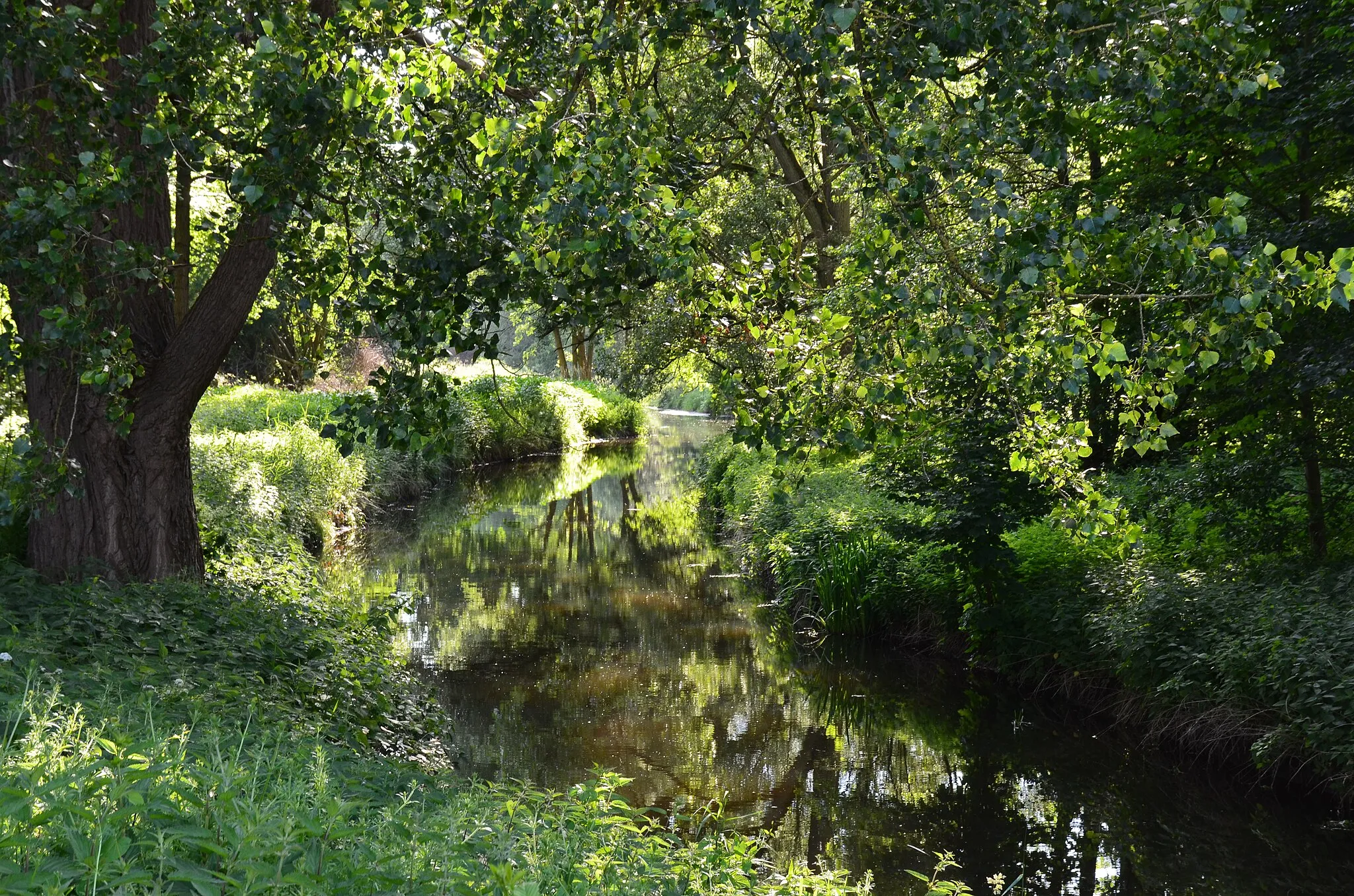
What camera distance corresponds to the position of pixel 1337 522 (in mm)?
8062

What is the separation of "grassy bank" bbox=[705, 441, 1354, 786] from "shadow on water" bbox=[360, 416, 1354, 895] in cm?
41

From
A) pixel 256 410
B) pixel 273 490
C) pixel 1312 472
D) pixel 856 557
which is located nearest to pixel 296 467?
pixel 273 490

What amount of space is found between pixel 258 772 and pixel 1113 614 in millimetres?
7014

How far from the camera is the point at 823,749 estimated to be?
27.1 feet

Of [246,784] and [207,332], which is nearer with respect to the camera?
[246,784]

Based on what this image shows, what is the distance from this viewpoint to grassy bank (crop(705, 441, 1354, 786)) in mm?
6680

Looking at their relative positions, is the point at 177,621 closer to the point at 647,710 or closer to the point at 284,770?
the point at 284,770

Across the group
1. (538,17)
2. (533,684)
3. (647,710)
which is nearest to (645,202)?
(538,17)

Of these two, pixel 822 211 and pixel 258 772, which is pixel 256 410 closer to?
pixel 822 211

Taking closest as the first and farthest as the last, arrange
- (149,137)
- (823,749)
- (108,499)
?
(149,137) → (108,499) → (823,749)

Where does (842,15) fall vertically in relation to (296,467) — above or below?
above

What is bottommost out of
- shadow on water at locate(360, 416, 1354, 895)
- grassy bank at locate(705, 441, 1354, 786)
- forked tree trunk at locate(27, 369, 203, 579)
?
shadow on water at locate(360, 416, 1354, 895)

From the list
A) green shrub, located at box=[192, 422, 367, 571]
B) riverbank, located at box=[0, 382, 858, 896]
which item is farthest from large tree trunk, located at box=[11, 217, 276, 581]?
green shrub, located at box=[192, 422, 367, 571]

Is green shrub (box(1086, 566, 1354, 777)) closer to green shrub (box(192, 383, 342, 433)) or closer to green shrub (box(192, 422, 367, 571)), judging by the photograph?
green shrub (box(192, 422, 367, 571))
